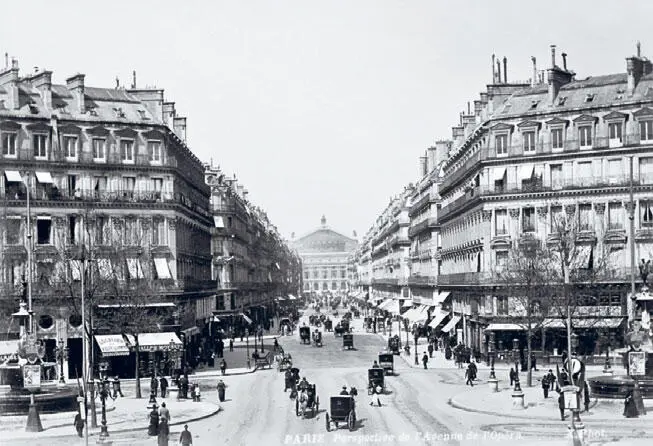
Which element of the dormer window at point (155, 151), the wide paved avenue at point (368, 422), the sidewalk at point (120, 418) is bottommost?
the wide paved avenue at point (368, 422)

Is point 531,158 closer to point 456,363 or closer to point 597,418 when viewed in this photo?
point 456,363

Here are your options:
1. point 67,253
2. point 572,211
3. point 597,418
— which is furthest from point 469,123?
point 597,418

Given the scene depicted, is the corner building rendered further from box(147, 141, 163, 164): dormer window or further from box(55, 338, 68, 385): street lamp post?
box(55, 338, 68, 385): street lamp post

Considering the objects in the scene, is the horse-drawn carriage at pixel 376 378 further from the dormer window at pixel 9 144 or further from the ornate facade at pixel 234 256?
the ornate facade at pixel 234 256

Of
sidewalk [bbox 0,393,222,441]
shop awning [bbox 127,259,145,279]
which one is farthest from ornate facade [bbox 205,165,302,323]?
sidewalk [bbox 0,393,222,441]

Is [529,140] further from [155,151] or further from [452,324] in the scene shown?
[155,151]

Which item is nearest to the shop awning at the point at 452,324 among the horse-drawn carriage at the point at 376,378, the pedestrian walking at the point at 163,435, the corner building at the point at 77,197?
the corner building at the point at 77,197
